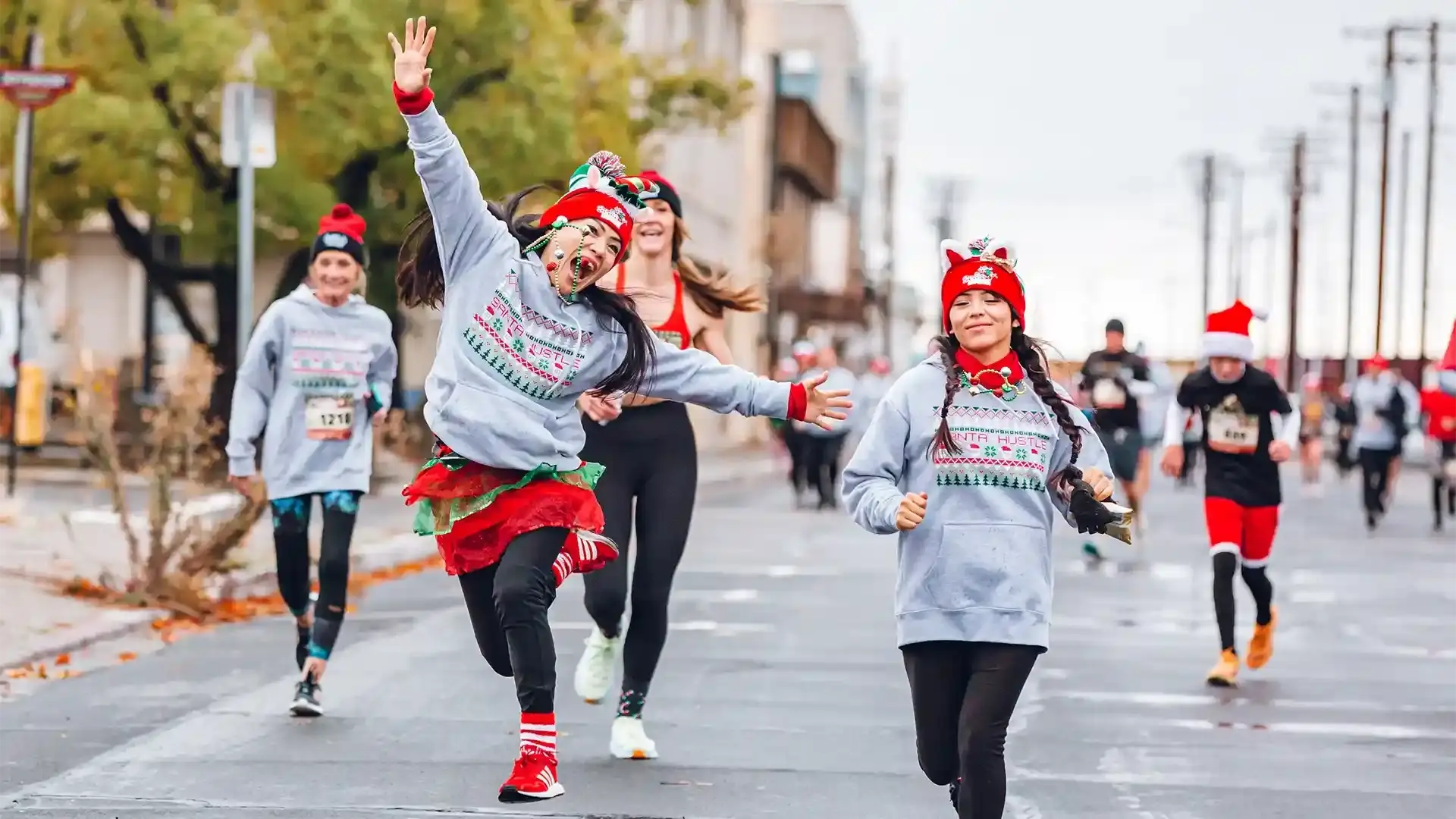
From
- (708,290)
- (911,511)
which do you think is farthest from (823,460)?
(911,511)

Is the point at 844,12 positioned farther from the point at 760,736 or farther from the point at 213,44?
the point at 760,736

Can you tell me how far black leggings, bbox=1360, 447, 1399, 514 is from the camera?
78.9 ft

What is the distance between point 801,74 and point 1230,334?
80798 mm

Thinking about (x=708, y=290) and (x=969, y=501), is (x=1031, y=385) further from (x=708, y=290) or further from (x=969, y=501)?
(x=708, y=290)

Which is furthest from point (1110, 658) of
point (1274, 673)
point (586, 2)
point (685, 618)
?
point (586, 2)

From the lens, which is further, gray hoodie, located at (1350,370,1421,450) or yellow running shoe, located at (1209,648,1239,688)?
gray hoodie, located at (1350,370,1421,450)

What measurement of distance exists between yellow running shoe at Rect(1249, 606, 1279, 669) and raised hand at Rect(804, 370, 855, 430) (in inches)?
197

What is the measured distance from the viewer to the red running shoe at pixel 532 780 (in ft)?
20.0

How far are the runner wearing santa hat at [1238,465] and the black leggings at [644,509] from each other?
11.4 feet

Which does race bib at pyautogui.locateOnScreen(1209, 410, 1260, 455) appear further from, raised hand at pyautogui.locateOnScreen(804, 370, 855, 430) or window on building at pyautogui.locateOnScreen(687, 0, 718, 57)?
window on building at pyautogui.locateOnScreen(687, 0, 718, 57)

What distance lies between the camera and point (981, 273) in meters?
5.80

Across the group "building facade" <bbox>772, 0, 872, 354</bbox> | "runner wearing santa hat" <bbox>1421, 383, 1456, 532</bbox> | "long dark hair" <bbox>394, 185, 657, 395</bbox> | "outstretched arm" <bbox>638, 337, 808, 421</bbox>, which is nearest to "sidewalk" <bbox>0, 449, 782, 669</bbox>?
"long dark hair" <bbox>394, 185, 657, 395</bbox>

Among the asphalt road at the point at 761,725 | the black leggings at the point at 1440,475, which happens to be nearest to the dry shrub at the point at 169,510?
the asphalt road at the point at 761,725

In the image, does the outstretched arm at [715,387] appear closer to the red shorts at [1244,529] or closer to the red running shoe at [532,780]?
the red running shoe at [532,780]
